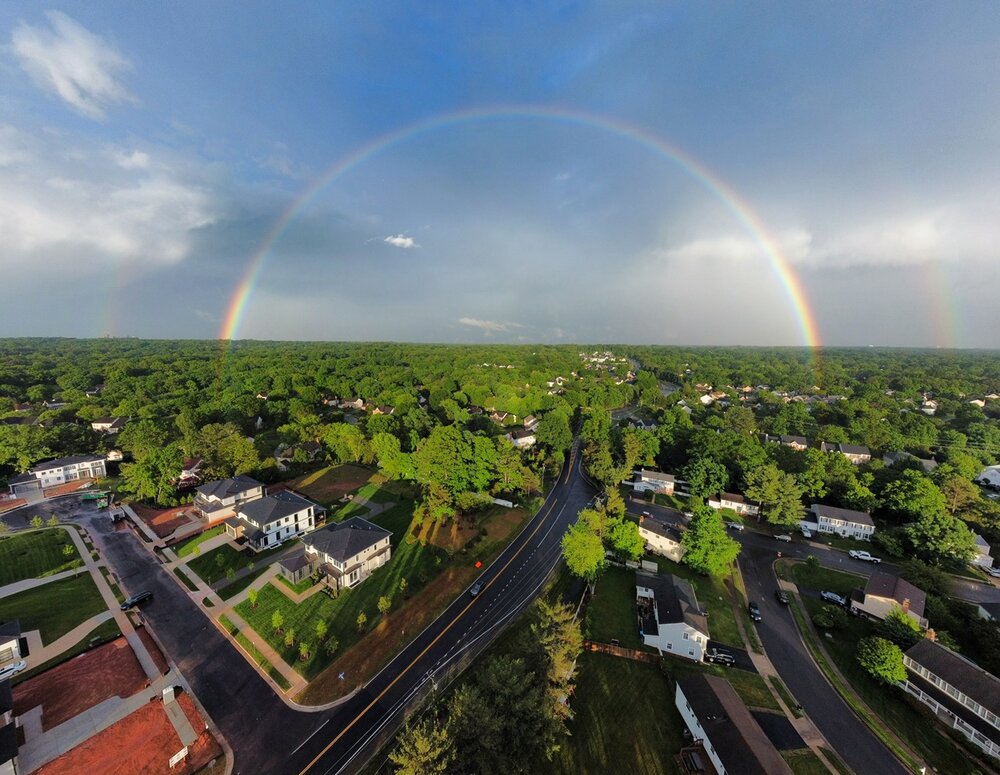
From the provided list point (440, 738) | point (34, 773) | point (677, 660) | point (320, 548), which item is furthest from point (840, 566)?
point (34, 773)

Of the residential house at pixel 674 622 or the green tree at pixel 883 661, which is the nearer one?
the green tree at pixel 883 661

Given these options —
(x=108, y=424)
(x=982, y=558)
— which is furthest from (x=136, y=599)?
(x=982, y=558)

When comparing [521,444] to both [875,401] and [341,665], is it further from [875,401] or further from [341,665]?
[875,401]

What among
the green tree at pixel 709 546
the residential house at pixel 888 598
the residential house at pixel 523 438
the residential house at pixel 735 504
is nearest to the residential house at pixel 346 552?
the green tree at pixel 709 546

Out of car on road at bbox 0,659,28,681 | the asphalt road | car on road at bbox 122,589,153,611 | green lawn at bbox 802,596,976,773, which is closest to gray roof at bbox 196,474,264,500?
the asphalt road

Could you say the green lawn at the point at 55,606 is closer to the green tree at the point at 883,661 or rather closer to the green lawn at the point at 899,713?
the green lawn at the point at 899,713

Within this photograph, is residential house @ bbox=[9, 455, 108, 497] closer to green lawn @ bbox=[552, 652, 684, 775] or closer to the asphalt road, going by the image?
the asphalt road

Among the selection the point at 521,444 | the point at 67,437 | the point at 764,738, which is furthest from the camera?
the point at 521,444
